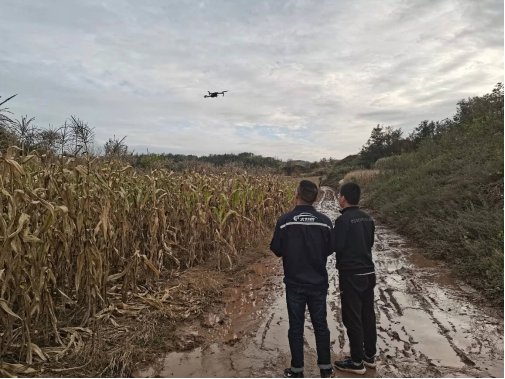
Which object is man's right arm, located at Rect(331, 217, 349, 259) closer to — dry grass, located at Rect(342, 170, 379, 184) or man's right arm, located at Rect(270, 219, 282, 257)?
man's right arm, located at Rect(270, 219, 282, 257)

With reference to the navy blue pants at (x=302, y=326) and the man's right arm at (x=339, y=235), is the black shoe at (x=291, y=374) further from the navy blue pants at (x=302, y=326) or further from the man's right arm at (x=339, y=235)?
the man's right arm at (x=339, y=235)

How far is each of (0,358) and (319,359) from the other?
2.72 m

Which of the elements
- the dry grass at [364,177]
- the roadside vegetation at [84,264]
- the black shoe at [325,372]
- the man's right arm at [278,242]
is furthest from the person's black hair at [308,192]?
the dry grass at [364,177]

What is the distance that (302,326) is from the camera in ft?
11.7

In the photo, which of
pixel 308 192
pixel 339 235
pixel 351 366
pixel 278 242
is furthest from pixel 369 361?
pixel 308 192

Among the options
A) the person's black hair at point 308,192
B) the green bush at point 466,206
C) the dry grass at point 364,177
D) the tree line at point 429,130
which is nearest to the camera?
the person's black hair at point 308,192

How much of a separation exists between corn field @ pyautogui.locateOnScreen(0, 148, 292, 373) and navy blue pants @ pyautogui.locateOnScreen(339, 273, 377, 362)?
8.31ft

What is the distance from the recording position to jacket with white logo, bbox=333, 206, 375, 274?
3.68 metres

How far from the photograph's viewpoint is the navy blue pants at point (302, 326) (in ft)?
11.5

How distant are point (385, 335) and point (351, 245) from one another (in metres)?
1.40

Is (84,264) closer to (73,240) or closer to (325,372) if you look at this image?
(73,240)

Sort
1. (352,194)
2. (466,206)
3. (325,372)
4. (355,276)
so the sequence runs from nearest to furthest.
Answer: (325,372) → (355,276) → (352,194) → (466,206)

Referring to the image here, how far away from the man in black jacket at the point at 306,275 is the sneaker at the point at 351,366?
7.3 inches

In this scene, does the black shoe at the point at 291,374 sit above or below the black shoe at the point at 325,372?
below
